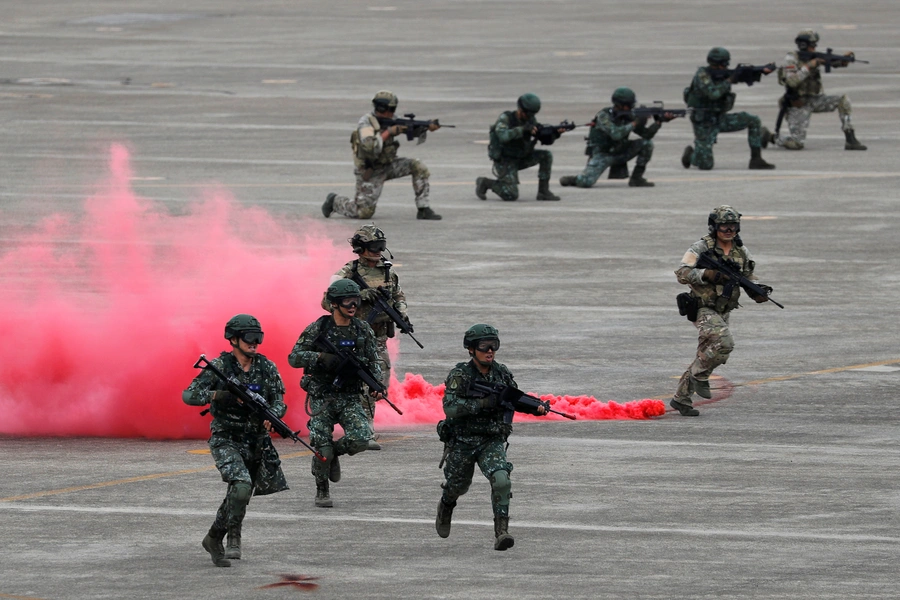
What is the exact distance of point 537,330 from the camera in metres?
22.2

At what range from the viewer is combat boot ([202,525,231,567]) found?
39.4 feet

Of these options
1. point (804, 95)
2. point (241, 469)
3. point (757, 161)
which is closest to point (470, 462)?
point (241, 469)

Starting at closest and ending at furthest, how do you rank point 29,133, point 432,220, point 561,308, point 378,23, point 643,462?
1. point 643,462
2. point 561,308
3. point 432,220
4. point 29,133
5. point 378,23

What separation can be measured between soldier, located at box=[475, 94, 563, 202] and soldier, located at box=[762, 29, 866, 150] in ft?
20.7

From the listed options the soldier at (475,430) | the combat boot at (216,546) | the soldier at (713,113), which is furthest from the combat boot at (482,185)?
the combat boot at (216,546)

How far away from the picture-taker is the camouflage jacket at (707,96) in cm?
3381

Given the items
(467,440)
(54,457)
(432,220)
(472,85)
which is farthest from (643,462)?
(472,85)

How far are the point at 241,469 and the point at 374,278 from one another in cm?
438

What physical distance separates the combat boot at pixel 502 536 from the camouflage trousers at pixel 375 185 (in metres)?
17.8

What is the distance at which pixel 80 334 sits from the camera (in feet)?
58.9

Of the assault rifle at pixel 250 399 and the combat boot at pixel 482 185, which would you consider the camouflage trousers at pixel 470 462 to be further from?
the combat boot at pixel 482 185

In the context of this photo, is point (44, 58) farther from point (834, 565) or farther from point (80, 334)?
point (834, 565)

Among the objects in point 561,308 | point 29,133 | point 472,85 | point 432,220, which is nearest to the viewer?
point 561,308

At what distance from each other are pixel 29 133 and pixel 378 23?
84.8 feet
